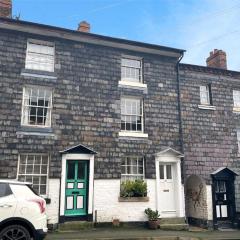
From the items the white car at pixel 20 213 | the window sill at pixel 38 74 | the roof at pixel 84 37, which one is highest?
the roof at pixel 84 37

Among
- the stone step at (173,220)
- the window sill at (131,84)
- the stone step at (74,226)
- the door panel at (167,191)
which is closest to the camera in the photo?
the stone step at (74,226)

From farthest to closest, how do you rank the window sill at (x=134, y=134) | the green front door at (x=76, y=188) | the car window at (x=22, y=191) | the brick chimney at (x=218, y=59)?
the brick chimney at (x=218, y=59)
the window sill at (x=134, y=134)
the green front door at (x=76, y=188)
the car window at (x=22, y=191)

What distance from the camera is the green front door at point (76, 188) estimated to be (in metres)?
13.6

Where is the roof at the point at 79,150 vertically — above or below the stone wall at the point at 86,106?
below

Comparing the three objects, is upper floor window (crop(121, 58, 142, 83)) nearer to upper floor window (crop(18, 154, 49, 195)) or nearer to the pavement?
upper floor window (crop(18, 154, 49, 195))

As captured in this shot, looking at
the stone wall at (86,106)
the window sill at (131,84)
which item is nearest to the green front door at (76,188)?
the stone wall at (86,106)

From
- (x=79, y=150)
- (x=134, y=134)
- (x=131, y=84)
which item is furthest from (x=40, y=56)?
(x=134, y=134)

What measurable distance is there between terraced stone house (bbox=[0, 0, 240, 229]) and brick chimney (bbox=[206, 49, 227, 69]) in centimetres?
115

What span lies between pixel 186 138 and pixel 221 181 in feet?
9.83

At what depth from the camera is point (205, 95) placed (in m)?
17.8

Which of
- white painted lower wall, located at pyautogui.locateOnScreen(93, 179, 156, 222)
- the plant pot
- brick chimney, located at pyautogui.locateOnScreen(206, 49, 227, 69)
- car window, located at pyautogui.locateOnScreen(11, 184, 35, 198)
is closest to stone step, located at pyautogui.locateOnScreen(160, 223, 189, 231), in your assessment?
the plant pot

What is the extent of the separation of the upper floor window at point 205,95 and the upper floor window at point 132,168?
5.16 meters

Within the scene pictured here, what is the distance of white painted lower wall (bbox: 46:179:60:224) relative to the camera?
1309cm

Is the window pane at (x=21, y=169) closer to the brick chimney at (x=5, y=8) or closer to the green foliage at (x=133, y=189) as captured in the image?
the green foliage at (x=133, y=189)
